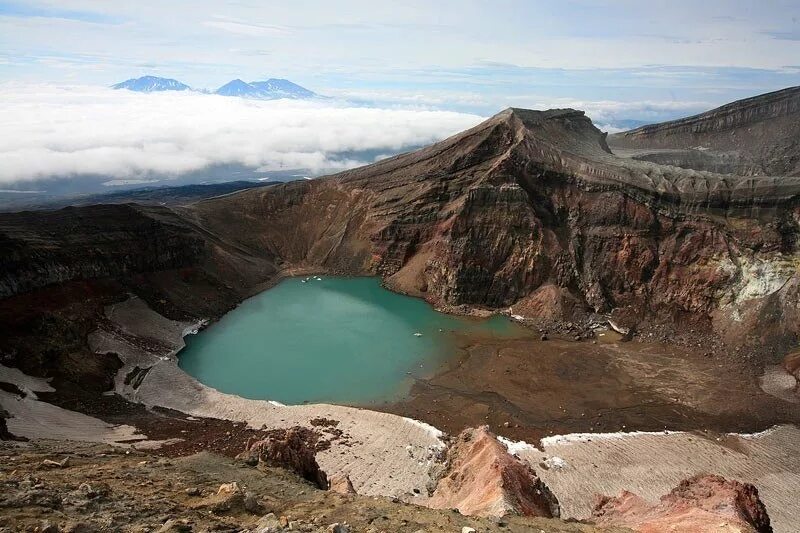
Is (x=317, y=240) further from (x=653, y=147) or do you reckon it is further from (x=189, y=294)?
(x=653, y=147)

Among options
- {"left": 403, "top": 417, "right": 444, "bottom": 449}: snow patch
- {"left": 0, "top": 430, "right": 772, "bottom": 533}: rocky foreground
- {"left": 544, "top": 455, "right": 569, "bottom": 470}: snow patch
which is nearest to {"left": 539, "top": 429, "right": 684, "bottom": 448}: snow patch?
{"left": 544, "top": 455, "right": 569, "bottom": 470}: snow patch

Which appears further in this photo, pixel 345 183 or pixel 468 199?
pixel 345 183

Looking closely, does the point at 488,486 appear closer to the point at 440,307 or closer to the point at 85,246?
the point at 440,307

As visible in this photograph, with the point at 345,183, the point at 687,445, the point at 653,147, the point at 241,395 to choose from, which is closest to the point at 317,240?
the point at 345,183

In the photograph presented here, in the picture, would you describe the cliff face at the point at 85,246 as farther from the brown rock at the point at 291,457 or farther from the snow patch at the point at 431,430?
the brown rock at the point at 291,457

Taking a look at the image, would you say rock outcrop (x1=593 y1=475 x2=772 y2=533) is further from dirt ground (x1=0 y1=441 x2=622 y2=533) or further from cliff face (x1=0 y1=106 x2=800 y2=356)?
cliff face (x1=0 y1=106 x2=800 y2=356)
